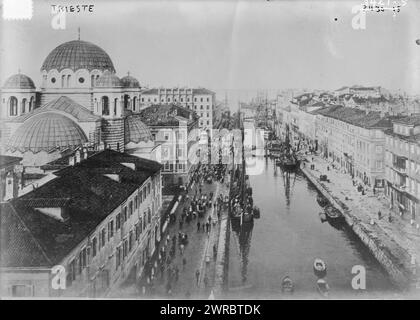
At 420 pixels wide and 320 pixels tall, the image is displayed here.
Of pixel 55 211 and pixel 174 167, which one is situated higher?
pixel 174 167

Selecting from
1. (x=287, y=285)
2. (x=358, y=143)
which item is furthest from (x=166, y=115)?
(x=287, y=285)

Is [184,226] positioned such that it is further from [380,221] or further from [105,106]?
[380,221]

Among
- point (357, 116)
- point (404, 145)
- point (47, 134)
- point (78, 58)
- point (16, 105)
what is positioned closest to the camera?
point (404, 145)

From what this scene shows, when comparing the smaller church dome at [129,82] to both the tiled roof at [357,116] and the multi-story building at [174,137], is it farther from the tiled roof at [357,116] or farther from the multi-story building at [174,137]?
the tiled roof at [357,116]

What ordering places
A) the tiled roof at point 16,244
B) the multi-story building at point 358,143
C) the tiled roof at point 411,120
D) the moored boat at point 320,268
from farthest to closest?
the multi-story building at point 358,143 < the tiled roof at point 411,120 < the moored boat at point 320,268 < the tiled roof at point 16,244

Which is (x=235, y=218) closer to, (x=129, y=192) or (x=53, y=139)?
(x=129, y=192)

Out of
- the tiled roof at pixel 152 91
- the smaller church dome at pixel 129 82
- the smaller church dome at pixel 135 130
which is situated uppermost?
the smaller church dome at pixel 129 82

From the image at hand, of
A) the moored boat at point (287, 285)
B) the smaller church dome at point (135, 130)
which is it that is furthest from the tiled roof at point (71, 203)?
the moored boat at point (287, 285)
